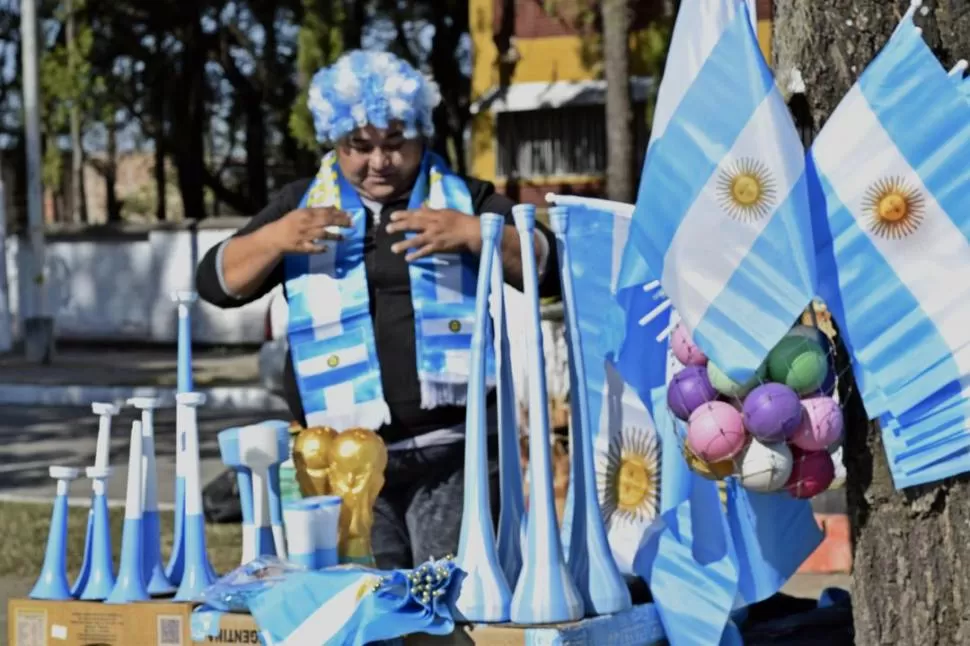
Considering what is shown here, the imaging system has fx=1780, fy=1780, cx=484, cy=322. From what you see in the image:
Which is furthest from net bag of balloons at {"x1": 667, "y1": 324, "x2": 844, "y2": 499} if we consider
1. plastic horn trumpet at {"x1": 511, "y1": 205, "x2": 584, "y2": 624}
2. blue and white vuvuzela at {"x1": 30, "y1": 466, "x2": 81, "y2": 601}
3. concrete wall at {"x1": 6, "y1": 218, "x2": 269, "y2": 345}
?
concrete wall at {"x1": 6, "y1": 218, "x2": 269, "y2": 345}

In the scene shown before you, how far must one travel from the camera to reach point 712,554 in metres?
3.55

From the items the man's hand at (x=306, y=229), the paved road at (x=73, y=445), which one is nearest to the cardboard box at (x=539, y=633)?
the man's hand at (x=306, y=229)

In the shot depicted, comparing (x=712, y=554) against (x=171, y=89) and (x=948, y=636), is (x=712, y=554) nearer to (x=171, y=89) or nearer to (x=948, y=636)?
(x=948, y=636)

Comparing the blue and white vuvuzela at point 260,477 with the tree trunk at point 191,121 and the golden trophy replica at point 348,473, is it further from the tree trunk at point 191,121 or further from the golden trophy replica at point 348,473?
the tree trunk at point 191,121

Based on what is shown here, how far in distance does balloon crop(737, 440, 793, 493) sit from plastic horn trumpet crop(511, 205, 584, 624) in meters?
0.37

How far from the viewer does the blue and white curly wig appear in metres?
3.79

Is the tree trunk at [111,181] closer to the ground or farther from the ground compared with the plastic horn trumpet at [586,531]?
farther from the ground

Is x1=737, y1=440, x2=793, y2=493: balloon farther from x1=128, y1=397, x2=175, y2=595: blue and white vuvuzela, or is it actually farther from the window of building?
the window of building

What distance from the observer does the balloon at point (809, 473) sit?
333cm

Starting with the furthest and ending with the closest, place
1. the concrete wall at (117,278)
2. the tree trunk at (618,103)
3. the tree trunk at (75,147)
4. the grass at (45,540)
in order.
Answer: the tree trunk at (75,147)
the concrete wall at (117,278)
the tree trunk at (618,103)
the grass at (45,540)

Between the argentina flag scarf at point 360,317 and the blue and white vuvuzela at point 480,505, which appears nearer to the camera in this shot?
the blue and white vuvuzela at point 480,505

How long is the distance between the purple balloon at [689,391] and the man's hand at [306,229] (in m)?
0.81

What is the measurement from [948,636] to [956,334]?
0.61 meters

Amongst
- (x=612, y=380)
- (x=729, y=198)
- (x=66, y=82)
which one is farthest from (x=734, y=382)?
(x=66, y=82)
